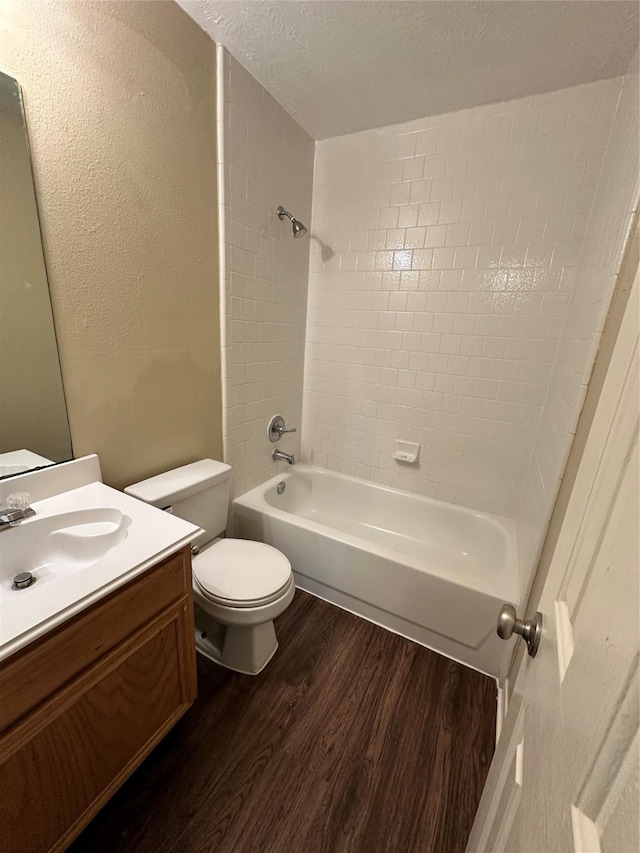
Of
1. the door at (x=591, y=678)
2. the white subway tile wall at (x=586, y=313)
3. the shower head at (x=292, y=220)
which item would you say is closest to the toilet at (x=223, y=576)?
the door at (x=591, y=678)

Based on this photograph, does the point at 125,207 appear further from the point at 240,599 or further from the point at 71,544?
the point at 240,599

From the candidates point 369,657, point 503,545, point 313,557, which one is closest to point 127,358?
point 313,557

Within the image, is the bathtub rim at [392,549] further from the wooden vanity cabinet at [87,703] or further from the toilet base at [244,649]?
the wooden vanity cabinet at [87,703]

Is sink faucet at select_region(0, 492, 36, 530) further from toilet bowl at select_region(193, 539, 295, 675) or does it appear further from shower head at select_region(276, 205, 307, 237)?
shower head at select_region(276, 205, 307, 237)

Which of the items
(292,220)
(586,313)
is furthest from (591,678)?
(292,220)

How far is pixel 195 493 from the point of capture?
58.8 inches

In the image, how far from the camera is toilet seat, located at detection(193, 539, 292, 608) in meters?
1.31

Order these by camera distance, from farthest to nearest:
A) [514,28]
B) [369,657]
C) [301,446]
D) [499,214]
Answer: [301,446] → [499,214] → [369,657] → [514,28]

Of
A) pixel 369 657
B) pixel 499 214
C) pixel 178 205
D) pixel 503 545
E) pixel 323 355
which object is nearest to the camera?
pixel 178 205

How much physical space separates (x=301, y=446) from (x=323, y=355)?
2.25 ft

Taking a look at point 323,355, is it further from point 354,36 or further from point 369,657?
point 369,657

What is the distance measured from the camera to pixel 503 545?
1.88m

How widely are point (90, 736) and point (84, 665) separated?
208 millimetres

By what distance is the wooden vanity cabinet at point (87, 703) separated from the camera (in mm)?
707
